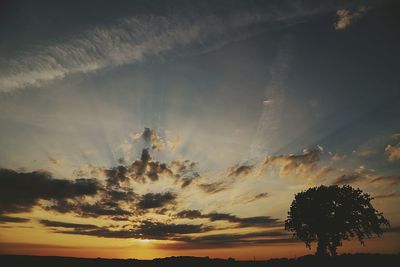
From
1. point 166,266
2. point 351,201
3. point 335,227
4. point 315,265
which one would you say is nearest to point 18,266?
point 166,266

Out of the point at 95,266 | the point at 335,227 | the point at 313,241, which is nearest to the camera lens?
the point at 95,266

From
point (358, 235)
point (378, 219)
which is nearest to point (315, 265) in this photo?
point (358, 235)

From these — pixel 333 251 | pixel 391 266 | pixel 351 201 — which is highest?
pixel 351 201

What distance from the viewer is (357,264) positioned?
1583 inches

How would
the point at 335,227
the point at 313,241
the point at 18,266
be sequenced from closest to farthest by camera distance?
the point at 18,266 → the point at 335,227 → the point at 313,241

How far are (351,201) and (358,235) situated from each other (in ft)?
17.7

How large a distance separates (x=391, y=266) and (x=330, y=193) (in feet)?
45.5

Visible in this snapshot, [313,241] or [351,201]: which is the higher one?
[351,201]

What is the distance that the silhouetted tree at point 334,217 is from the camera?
47.0 meters

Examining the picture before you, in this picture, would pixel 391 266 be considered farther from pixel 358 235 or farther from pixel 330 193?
pixel 330 193

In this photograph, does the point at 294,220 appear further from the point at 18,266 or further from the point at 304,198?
the point at 18,266

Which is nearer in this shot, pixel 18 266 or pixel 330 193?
pixel 18 266

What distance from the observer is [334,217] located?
156 ft

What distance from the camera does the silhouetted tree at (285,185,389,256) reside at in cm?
4703
